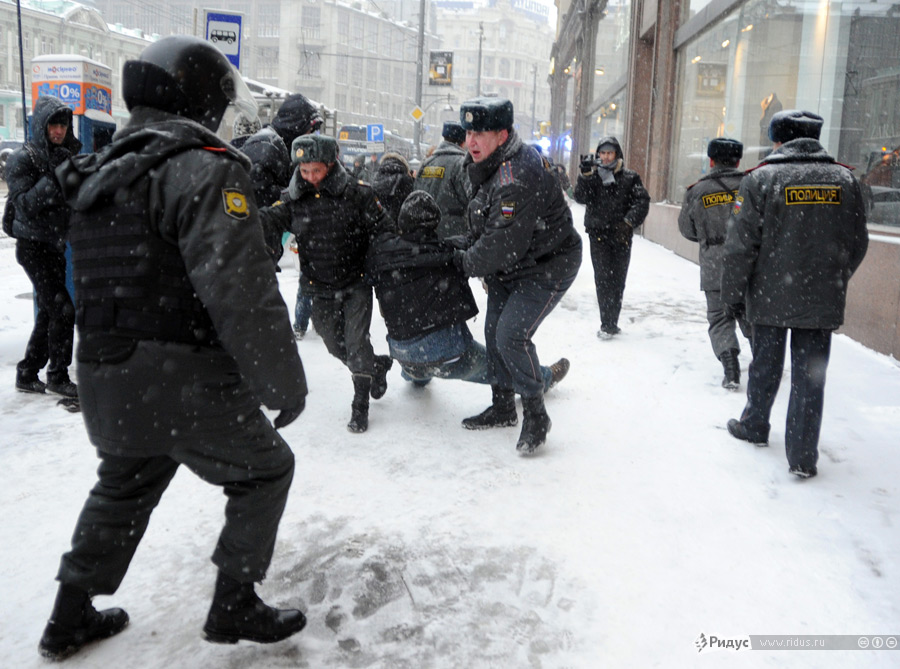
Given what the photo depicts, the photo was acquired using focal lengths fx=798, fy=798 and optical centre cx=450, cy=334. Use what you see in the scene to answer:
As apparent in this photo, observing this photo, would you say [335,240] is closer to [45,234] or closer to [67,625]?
[45,234]

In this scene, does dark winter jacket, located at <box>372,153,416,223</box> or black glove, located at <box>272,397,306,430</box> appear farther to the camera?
dark winter jacket, located at <box>372,153,416,223</box>

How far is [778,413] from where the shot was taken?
5504 mm

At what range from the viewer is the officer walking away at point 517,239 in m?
4.34

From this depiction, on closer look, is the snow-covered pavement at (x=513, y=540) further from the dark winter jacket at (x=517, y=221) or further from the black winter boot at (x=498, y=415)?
the dark winter jacket at (x=517, y=221)

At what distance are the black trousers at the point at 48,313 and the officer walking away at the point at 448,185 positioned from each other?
3.13 m

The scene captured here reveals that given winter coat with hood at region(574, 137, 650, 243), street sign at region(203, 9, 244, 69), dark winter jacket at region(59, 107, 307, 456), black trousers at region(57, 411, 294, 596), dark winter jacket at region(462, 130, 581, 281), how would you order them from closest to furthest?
dark winter jacket at region(59, 107, 307, 456) → black trousers at region(57, 411, 294, 596) → dark winter jacket at region(462, 130, 581, 281) → winter coat with hood at region(574, 137, 650, 243) → street sign at region(203, 9, 244, 69)

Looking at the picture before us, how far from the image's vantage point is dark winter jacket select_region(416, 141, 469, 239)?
7129 mm

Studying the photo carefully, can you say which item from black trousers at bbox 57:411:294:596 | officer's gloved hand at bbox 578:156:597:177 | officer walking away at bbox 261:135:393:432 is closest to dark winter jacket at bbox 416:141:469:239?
officer's gloved hand at bbox 578:156:597:177

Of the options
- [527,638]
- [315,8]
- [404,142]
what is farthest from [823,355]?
[315,8]

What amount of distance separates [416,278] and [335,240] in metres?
0.55

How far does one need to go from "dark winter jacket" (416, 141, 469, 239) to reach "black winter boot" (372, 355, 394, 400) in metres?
1.99

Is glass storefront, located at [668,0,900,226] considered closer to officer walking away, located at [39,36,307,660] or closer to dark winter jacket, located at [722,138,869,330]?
dark winter jacket, located at [722,138,869,330]

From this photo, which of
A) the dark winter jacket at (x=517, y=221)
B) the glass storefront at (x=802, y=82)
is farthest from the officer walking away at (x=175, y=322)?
the glass storefront at (x=802, y=82)

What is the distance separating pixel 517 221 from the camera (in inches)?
170
